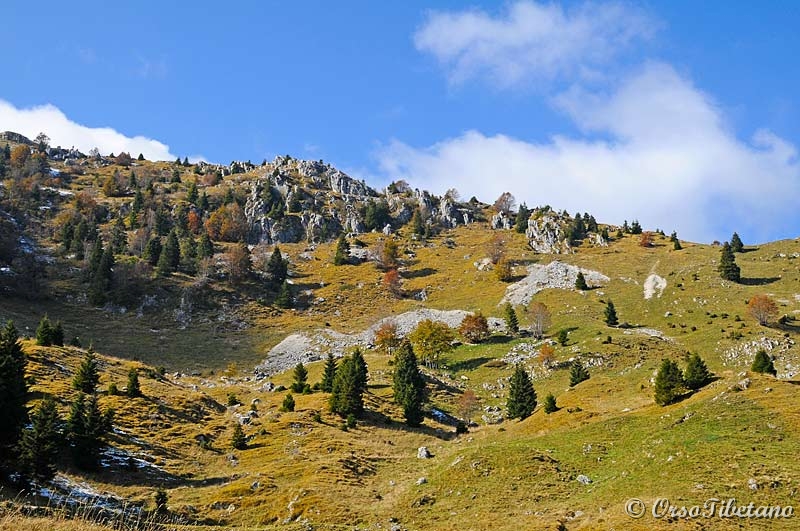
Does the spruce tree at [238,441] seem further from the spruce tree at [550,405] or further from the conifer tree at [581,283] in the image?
the conifer tree at [581,283]

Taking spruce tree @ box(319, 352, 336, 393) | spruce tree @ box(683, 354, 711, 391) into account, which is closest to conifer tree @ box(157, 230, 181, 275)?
spruce tree @ box(319, 352, 336, 393)

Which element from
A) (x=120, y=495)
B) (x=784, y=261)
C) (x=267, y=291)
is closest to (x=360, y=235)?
(x=267, y=291)

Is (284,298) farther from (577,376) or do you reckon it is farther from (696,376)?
(696,376)

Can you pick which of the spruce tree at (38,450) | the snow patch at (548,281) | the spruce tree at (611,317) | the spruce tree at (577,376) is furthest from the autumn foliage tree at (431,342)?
the spruce tree at (38,450)

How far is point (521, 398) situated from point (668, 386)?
22.1m

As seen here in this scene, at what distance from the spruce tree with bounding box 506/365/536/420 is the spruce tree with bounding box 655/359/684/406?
19644 mm

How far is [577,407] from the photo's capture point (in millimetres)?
51938

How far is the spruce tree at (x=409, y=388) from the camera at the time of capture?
6234cm

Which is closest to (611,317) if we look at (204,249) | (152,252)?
(204,249)

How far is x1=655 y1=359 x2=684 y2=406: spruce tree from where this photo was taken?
42.5m

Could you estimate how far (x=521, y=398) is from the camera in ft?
206

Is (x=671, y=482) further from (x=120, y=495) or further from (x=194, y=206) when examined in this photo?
(x=194, y=206)

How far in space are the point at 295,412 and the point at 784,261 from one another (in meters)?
114

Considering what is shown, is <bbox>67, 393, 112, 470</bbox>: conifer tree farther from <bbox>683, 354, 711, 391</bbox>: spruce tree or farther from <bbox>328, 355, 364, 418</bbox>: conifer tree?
<bbox>683, 354, 711, 391</bbox>: spruce tree
